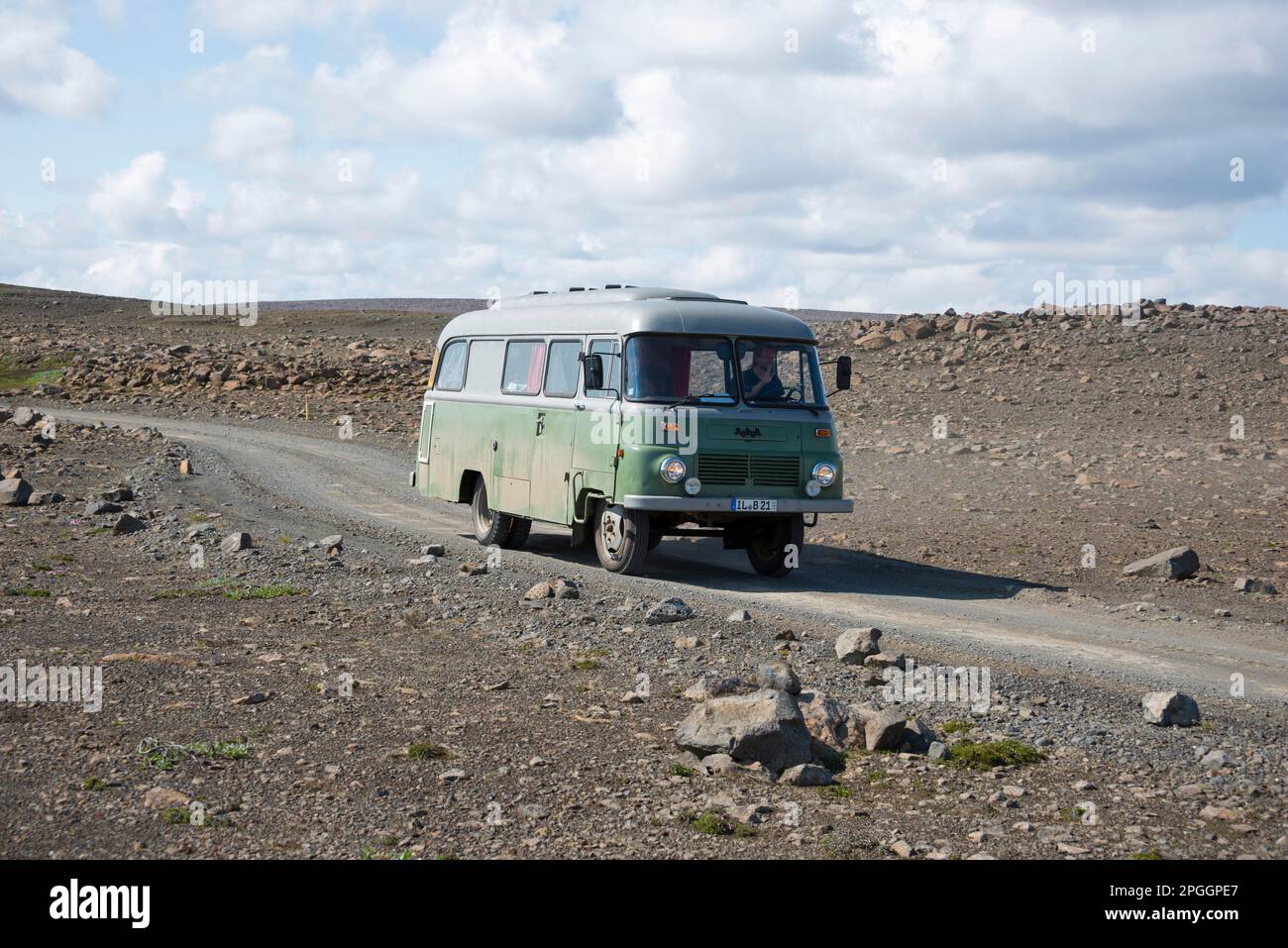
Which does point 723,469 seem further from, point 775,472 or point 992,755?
point 992,755

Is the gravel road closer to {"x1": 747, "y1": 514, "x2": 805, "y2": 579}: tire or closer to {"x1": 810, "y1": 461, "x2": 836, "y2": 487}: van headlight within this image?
{"x1": 747, "y1": 514, "x2": 805, "y2": 579}: tire

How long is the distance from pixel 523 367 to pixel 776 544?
3.84 m

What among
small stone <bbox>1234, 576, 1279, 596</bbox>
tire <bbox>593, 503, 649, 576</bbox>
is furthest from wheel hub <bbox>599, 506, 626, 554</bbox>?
small stone <bbox>1234, 576, 1279, 596</bbox>

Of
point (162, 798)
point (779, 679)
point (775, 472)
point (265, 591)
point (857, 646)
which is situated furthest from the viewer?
point (775, 472)

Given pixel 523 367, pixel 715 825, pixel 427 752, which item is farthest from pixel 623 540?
pixel 715 825

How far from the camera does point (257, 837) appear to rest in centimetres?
611

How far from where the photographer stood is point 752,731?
291 inches

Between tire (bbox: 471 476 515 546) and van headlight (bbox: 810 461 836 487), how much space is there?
4348 millimetres

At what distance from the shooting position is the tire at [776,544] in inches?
587

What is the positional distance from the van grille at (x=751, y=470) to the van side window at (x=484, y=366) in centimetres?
401

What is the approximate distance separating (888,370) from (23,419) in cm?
2480

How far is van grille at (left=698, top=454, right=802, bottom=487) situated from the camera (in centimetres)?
1392

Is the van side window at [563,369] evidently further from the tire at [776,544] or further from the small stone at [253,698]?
the small stone at [253,698]
